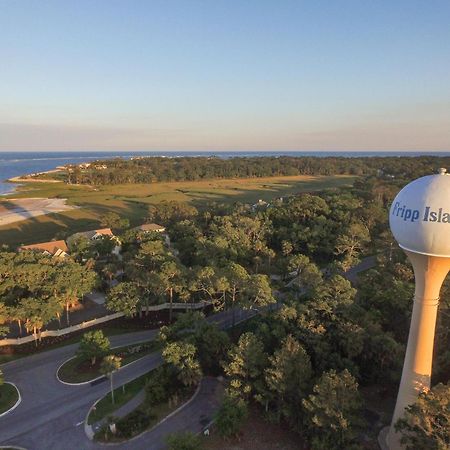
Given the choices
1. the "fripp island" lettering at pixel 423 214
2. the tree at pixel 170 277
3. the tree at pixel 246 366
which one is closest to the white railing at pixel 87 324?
the tree at pixel 170 277

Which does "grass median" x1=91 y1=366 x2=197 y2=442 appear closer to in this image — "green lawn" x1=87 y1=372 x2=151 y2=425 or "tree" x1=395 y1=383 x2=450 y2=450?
"green lawn" x1=87 y1=372 x2=151 y2=425

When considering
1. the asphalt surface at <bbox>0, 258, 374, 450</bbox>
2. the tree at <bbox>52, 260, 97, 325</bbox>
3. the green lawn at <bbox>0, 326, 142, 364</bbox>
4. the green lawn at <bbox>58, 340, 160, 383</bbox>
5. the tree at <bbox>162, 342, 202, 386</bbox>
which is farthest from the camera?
the tree at <bbox>52, 260, 97, 325</bbox>

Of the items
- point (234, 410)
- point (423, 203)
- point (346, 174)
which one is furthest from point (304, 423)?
point (346, 174)

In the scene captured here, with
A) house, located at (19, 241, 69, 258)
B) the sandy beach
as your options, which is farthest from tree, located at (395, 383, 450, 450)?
the sandy beach

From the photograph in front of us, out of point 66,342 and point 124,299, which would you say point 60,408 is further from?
point 124,299

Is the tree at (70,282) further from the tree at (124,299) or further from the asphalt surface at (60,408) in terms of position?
the asphalt surface at (60,408)

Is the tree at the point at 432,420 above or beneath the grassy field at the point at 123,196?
above
